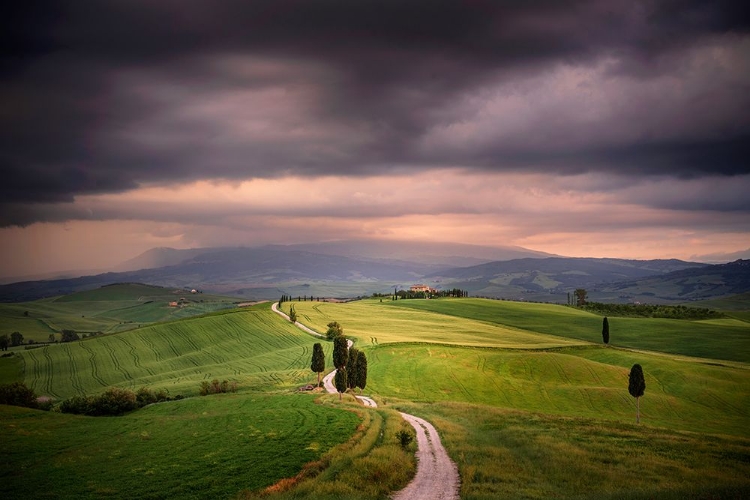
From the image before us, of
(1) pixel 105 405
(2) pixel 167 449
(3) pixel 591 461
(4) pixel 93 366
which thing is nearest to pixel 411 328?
(4) pixel 93 366

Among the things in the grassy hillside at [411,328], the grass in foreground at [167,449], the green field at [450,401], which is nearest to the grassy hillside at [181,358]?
the green field at [450,401]

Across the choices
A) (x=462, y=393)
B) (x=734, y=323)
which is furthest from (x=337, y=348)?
(x=734, y=323)

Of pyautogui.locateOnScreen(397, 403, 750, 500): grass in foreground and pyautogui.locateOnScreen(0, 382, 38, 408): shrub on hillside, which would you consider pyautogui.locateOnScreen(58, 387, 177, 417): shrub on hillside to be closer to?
pyautogui.locateOnScreen(0, 382, 38, 408): shrub on hillside

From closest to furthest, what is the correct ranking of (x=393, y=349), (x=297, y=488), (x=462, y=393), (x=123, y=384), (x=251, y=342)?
1. (x=297, y=488)
2. (x=462, y=393)
3. (x=123, y=384)
4. (x=393, y=349)
5. (x=251, y=342)

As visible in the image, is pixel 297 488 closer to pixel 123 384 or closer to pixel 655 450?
pixel 655 450

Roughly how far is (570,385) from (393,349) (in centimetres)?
3842

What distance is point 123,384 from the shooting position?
303ft

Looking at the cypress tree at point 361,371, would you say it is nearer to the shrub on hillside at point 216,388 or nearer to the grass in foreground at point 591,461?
the shrub on hillside at point 216,388

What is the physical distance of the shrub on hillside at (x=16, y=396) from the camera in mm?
59875

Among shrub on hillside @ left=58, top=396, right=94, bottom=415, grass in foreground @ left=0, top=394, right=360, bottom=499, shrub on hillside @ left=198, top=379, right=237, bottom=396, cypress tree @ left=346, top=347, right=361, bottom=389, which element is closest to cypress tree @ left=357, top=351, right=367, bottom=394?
cypress tree @ left=346, top=347, right=361, bottom=389

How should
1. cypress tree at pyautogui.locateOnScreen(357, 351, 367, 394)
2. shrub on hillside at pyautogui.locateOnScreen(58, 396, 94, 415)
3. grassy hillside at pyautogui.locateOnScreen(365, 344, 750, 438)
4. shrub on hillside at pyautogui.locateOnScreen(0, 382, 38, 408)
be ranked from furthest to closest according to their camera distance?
1. cypress tree at pyautogui.locateOnScreen(357, 351, 367, 394)
2. grassy hillside at pyautogui.locateOnScreen(365, 344, 750, 438)
3. shrub on hillside at pyautogui.locateOnScreen(58, 396, 94, 415)
4. shrub on hillside at pyautogui.locateOnScreen(0, 382, 38, 408)

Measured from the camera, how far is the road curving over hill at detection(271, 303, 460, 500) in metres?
25.0

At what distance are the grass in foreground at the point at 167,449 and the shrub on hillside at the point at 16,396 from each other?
446 inches

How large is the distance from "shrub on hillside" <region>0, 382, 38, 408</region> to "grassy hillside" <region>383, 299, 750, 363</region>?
14232 cm
